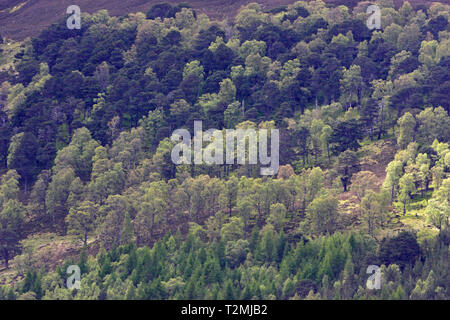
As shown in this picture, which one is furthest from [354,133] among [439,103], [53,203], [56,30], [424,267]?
[56,30]

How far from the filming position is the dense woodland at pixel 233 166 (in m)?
100

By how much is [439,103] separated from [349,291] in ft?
165

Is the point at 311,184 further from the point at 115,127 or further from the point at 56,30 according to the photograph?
the point at 56,30

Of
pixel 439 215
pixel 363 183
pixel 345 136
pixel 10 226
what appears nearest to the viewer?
pixel 439 215

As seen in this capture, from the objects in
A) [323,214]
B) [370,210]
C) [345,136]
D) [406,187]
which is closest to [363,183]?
[406,187]

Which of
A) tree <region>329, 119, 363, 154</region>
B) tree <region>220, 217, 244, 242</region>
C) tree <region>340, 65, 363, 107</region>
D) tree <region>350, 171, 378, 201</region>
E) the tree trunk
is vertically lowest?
the tree trunk

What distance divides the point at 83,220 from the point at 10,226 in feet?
39.6

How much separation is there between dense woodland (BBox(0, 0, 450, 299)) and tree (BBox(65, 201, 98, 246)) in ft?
0.84

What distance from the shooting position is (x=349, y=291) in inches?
3664

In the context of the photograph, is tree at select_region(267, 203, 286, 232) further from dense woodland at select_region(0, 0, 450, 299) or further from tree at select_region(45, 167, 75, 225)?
tree at select_region(45, 167, 75, 225)

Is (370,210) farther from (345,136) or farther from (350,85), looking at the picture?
(350,85)

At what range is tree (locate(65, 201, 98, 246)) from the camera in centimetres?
12019

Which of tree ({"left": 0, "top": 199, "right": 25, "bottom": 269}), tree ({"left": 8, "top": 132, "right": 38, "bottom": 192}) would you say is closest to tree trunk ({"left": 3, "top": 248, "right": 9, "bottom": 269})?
tree ({"left": 0, "top": 199, "right": 25, "bottom": 269})

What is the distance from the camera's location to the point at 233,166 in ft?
415
